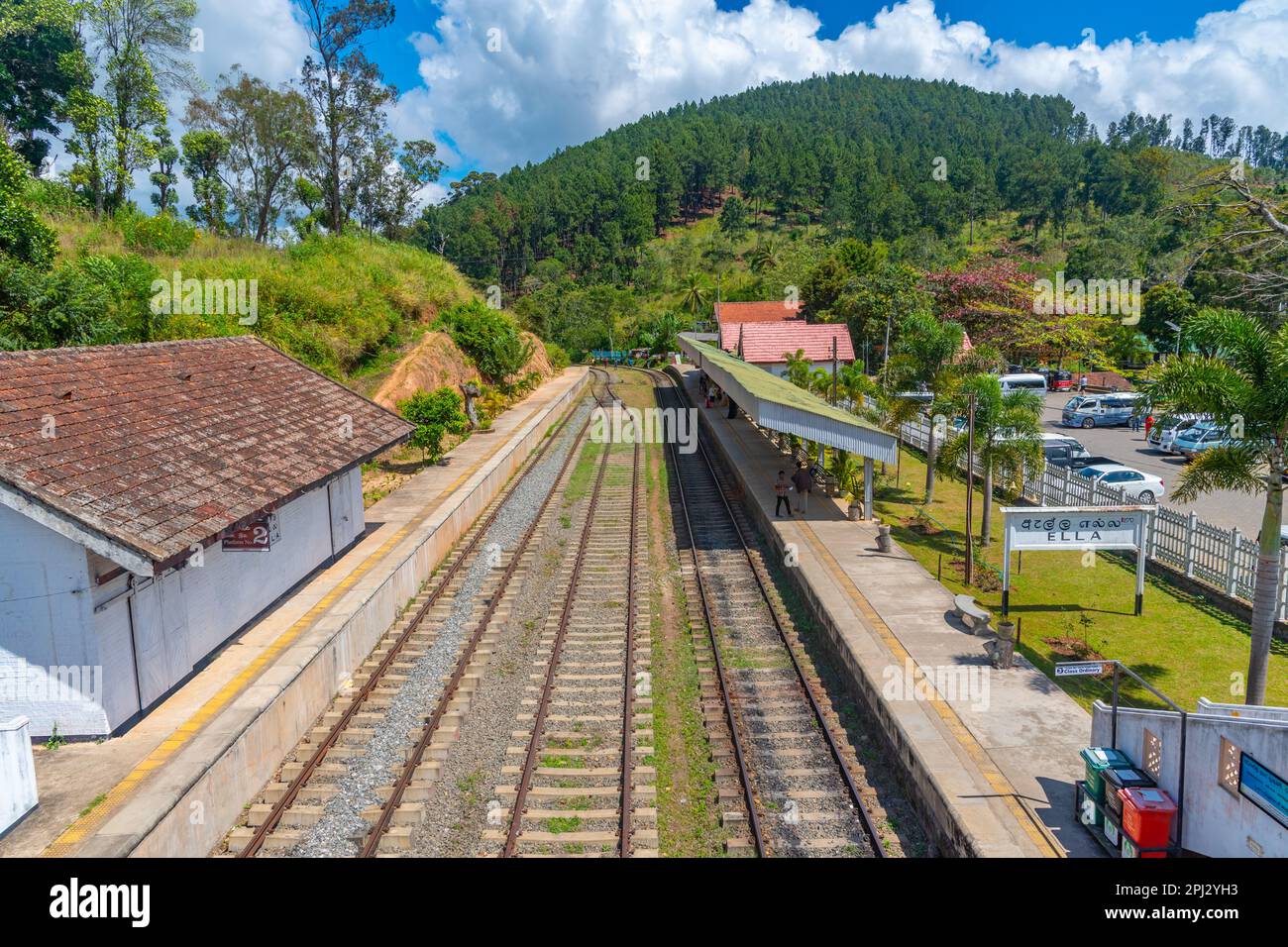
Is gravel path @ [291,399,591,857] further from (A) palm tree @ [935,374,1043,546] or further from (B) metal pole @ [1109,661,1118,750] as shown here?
(A) palm tree @ [935,374,1043,546]

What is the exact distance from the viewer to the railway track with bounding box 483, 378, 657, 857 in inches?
357

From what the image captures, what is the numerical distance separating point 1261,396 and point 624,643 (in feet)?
31.9

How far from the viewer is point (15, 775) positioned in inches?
312

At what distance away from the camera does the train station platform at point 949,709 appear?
8578 mm

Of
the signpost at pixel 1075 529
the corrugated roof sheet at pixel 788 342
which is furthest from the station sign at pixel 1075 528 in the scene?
the corrugated roof sheet at pixel 788 342

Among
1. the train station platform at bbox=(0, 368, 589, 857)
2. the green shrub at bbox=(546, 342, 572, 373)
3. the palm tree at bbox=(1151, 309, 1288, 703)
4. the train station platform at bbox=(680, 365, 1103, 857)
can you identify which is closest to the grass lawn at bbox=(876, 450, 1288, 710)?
the train station platform at bbox=(680, 365, 1103, 857)

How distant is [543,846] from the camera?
8.84 m

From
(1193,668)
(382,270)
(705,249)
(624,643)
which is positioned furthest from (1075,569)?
(705,249)

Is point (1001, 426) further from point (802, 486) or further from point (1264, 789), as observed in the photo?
point (1264, 789)

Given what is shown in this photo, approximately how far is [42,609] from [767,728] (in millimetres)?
8807

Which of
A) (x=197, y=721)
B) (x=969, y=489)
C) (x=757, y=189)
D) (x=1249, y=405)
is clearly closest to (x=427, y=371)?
(x=969, y=489)

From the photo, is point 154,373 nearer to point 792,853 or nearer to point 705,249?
point 792,853

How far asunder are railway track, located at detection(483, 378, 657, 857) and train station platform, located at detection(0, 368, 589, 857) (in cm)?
282

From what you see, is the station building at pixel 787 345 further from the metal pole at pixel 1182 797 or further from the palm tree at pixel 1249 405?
the metal pole at pixel 1182 797
